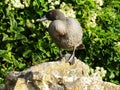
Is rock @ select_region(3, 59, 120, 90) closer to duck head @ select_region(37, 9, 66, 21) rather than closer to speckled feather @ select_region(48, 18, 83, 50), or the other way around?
speckled feather @ select_region(48, 18, 83, 50)

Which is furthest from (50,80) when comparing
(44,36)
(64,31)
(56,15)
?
(44,36)

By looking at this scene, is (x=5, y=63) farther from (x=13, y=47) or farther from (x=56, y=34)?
(x=56, y=34)

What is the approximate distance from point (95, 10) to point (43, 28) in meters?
0.72

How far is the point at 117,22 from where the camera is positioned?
6996 mm

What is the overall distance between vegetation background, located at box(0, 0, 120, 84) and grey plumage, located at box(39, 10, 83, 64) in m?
1.54

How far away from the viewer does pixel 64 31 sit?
4777 millimetres

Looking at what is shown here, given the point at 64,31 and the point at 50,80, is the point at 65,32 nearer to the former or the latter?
the point at 64,31

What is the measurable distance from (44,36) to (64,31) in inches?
73.0

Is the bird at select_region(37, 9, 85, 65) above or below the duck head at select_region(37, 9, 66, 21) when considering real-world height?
below

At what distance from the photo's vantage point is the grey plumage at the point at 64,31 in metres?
4.76

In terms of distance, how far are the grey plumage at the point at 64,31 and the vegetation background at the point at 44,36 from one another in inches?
60.5

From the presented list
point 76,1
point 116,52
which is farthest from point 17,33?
point 116,52

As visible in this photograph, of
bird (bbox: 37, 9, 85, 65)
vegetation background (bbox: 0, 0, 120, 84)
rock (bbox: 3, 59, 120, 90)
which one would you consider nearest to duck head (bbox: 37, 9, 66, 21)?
bird (bbox: 37, 9, 85, 65)

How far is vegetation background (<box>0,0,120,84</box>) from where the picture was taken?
654cm
